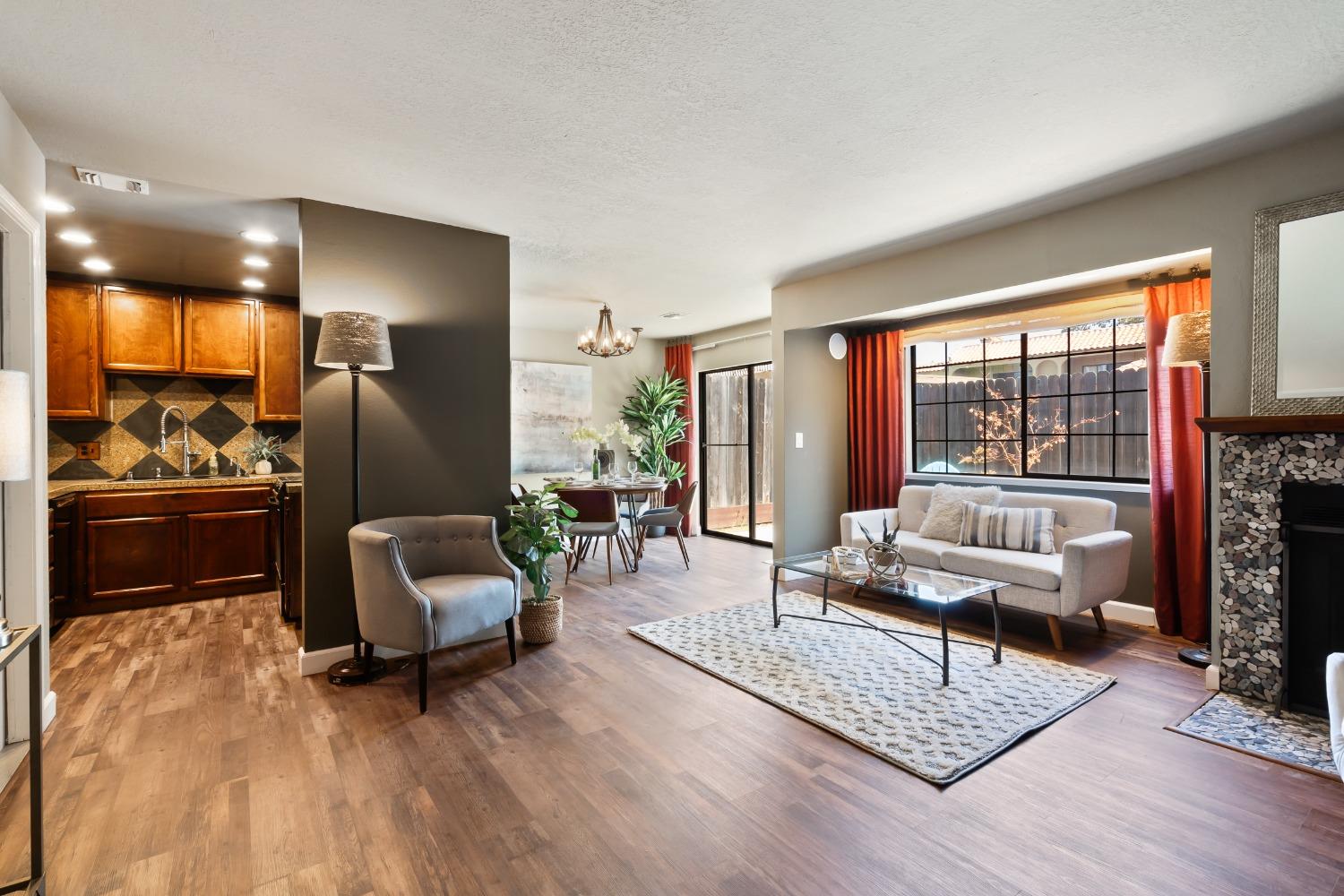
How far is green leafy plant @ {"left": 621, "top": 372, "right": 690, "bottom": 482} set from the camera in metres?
7.68

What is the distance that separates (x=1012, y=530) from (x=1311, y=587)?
1556 mm

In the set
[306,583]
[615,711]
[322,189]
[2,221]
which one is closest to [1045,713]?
[615,711]

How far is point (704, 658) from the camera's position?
11.4ft

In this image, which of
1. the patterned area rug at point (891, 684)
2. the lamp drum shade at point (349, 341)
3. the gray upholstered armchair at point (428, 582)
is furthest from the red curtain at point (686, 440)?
the lamp drum shade at point (349, 341)

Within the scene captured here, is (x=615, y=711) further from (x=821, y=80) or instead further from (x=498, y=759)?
(x=821, y=80)

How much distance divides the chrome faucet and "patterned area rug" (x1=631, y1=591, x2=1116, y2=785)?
13.7 feet

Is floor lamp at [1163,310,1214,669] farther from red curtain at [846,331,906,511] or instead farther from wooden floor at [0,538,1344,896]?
red curtain at [846,331,906,511]

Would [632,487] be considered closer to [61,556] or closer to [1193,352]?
[1193,352]

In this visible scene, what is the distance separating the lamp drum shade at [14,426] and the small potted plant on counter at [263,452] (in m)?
4.08

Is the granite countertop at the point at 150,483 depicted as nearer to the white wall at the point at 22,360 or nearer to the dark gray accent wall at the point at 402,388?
the dark gray accent wall at the point at 402,388

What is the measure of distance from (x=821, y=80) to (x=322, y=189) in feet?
8.39

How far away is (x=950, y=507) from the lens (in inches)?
185

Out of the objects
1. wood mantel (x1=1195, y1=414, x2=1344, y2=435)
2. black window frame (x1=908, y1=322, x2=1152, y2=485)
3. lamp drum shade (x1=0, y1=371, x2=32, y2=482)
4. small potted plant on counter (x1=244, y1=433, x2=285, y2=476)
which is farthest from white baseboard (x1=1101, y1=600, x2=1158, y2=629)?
small potted plant on counter (x1=244, y1=433, x2=285, y2=476)

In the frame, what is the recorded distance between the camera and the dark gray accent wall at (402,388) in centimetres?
340
